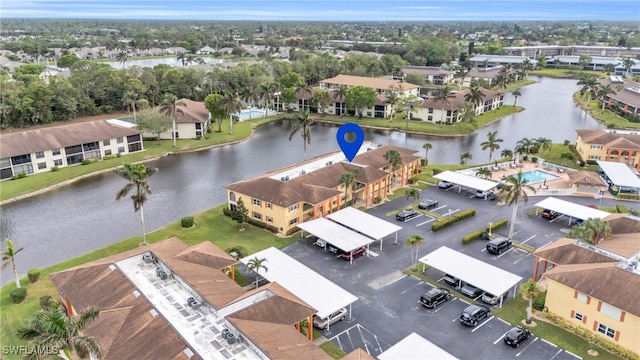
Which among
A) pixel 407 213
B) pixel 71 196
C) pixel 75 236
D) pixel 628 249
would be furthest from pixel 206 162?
pixel 628 249

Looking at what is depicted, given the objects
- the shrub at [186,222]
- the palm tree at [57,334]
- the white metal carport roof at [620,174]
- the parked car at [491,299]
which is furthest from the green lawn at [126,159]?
the white metal carport roof at [620,174]

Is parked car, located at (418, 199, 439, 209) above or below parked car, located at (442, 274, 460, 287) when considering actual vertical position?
above

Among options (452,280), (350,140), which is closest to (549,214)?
(452,280)

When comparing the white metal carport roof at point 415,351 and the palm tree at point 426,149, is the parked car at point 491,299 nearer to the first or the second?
the white metal carport roof at point 415,351

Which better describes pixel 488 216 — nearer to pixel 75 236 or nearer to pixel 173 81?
pixel 75 236

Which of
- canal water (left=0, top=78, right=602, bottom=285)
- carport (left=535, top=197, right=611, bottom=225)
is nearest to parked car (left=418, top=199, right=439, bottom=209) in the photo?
carport (left=535, top=197, right=611, bottom=225)

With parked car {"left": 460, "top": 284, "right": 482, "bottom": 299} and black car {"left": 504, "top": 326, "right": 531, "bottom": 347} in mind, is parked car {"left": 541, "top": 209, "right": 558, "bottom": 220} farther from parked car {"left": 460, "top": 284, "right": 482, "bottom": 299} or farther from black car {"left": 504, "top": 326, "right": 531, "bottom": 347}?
black car {"left": 504, "top": 326, "right": 531, "bottom": 347}
